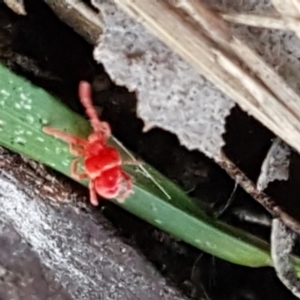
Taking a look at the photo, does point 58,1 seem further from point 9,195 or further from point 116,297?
point 116,297

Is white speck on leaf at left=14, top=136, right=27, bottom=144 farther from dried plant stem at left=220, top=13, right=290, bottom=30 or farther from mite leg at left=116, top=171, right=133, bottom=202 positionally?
dried plant stem at left=220, top=13, right=290, bottom=30

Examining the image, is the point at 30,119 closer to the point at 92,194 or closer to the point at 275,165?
the point at 92,194

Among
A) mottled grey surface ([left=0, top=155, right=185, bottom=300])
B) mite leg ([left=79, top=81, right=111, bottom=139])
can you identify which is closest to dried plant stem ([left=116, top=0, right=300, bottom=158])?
mite leg ([left=79, top=81, right=111, bottom=139])

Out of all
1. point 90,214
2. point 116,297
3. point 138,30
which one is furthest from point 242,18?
point 116,297

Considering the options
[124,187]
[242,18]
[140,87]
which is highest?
[242,18]

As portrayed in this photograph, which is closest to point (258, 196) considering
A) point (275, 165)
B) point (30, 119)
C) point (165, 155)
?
point (275, 165)
